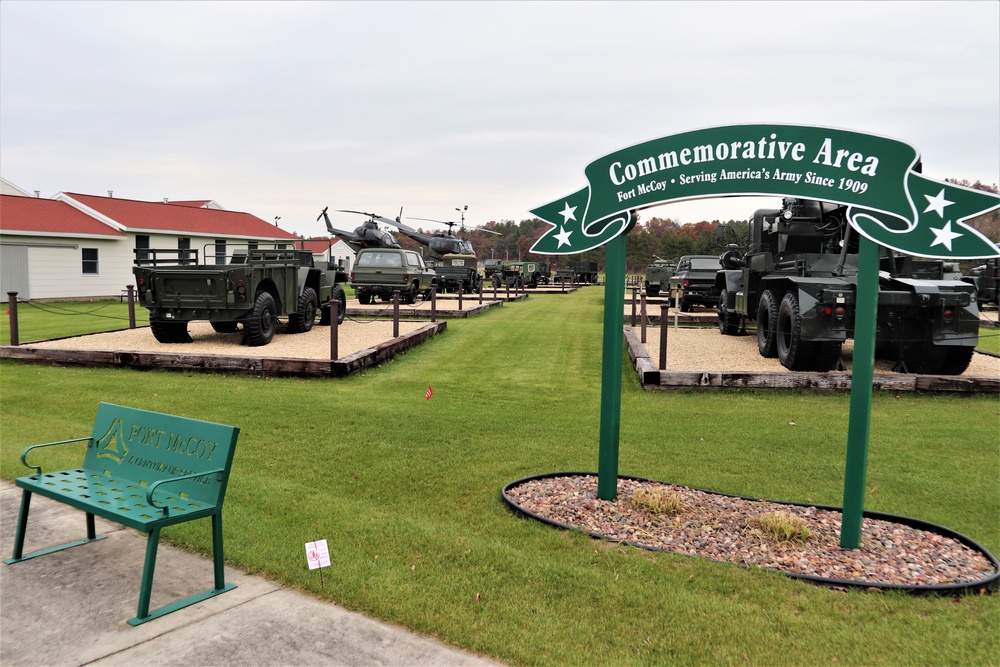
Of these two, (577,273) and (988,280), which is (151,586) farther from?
(577,273)

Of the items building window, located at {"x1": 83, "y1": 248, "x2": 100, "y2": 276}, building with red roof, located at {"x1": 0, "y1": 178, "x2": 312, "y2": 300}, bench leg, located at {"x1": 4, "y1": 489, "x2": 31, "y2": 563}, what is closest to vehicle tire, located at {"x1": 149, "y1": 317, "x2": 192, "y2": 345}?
bench leg, located at {"x1": 4, "y1": 489, "x2": 31, "y2": 563}

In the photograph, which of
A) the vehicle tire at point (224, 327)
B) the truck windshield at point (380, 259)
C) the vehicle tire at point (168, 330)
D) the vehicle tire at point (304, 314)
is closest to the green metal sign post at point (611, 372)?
the vehicle tire at point (168, 330)

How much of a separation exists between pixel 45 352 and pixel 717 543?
10.5 metres

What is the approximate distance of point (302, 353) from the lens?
11.7 m

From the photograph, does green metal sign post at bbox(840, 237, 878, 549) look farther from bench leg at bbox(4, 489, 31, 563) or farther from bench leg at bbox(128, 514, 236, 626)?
bench leg at bbox(4, 489, 31, 563)

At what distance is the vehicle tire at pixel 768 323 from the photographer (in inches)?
442

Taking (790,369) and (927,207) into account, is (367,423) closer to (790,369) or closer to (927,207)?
(927,207)

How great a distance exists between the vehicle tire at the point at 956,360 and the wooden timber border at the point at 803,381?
1.45 ft

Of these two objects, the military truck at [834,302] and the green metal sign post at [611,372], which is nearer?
the green metal sign post at [611,372]

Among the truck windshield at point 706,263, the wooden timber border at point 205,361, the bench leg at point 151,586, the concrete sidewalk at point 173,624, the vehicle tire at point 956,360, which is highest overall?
the truck windshield at point 706,263

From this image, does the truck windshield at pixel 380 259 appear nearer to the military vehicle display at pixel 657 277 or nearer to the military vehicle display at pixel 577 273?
the military vehicle display at pixel 657 277

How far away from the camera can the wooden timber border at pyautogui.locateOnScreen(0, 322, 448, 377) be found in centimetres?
1018

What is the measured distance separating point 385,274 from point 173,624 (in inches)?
765

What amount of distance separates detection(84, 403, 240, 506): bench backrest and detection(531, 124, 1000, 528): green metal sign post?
8.23 ft
